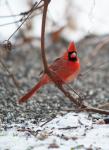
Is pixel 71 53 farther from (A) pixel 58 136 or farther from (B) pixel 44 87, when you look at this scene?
(B) pixel 44 87

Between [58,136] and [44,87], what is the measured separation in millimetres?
2385

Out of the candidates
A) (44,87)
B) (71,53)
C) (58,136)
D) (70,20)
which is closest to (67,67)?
(71,53)

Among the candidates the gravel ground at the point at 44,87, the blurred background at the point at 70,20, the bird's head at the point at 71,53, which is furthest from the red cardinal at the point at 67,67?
the blurred background at the point at 70,20

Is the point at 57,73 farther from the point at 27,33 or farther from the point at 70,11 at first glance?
the point at 70,11

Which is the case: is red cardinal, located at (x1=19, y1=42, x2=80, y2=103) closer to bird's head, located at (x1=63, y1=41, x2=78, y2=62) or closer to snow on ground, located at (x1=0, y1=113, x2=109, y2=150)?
bird's head, located at (x1=63, y1=41, x2=78, y2=62)

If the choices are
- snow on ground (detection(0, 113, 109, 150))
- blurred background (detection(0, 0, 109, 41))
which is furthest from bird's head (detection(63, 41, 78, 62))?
blurred background (detection(0, 0, 109, 41))

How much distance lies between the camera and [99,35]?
332 inches

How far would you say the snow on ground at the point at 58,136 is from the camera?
3482mm

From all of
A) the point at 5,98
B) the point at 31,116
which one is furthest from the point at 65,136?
the point at 5,98

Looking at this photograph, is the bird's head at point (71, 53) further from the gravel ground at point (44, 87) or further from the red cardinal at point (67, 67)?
the gravel ground at point (44, 87)

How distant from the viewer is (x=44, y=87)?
6055mm

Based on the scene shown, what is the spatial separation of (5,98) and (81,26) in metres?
3.50

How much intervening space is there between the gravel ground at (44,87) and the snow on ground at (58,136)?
0.82 ft

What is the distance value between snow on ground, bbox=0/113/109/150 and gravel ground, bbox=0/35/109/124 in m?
0.25
